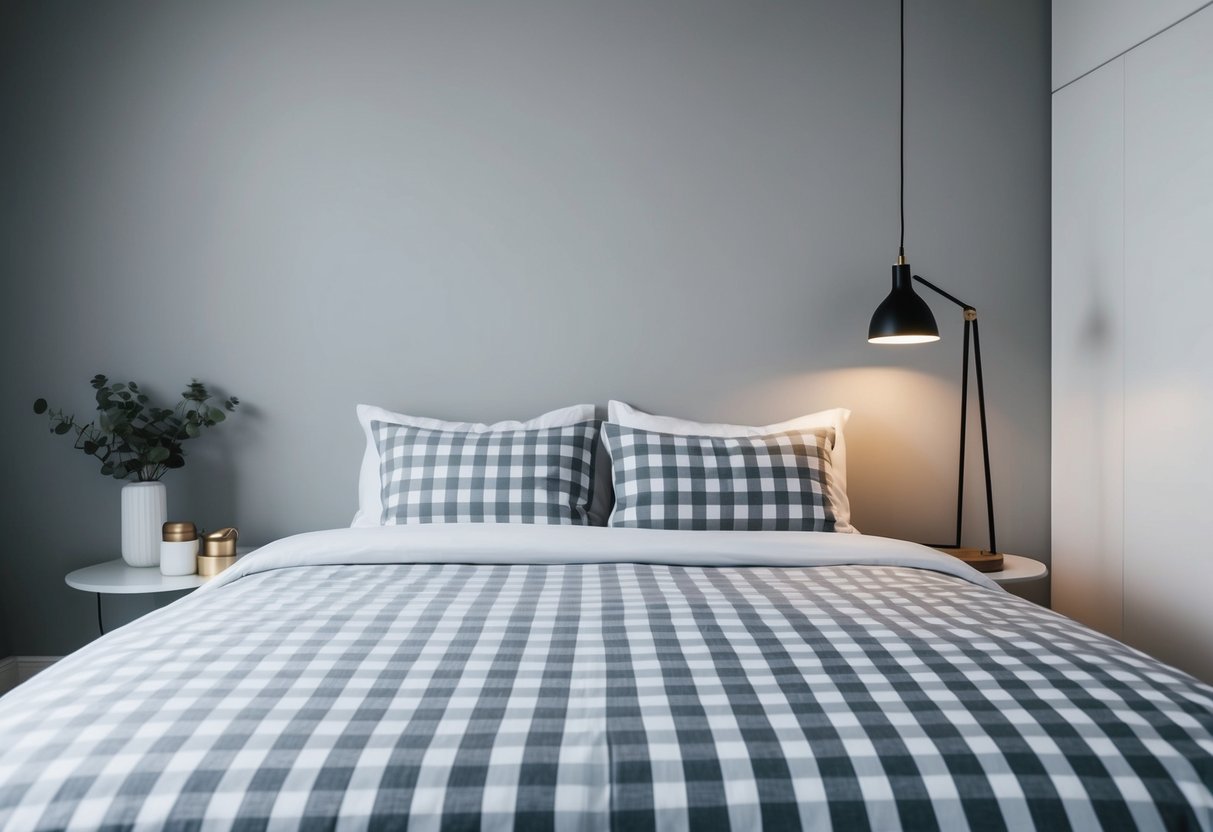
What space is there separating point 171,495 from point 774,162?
235cm

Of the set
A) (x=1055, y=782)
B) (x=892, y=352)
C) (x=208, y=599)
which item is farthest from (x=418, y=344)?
(x=1055, y=782)

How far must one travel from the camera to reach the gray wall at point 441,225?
276cm

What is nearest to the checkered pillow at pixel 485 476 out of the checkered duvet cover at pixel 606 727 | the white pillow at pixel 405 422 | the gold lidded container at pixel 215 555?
the white pillow at pixel 405 422

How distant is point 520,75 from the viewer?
2801 mm

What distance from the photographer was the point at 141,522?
2.58 m

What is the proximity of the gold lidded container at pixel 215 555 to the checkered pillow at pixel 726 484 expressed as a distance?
1184 millimetres

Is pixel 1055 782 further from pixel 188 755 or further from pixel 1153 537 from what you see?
pixel 1153 537

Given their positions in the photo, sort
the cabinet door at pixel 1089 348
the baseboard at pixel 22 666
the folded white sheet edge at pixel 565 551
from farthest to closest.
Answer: the baseboard at pixel 22 666
the cabinet door at pixel 1089 348
the folded white sheet edge at pixel 565 551

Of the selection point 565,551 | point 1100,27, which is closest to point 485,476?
point 565,551

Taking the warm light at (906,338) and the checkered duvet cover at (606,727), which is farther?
the warm light at (906,338)

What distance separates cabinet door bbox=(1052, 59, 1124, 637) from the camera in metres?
2.55

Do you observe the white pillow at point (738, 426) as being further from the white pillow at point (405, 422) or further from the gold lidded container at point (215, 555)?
the gold lidded container at point (215, 555)

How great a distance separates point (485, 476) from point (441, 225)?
0.94 metres

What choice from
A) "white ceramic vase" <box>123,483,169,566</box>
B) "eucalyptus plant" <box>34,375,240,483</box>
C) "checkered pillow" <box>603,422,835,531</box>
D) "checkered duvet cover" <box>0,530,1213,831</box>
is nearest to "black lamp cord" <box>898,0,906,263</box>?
"checkered pillow" <box>603,422,835,531</box>
